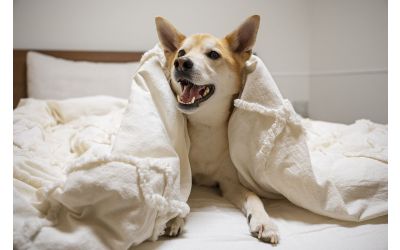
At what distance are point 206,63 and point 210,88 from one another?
0.09 m

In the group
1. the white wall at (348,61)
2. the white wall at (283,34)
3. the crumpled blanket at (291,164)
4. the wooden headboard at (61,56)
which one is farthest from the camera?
the wooden headboard at (61,56)

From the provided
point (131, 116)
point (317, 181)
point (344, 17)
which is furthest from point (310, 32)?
point (131, 116)

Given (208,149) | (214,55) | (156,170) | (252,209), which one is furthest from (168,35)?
(252,209)

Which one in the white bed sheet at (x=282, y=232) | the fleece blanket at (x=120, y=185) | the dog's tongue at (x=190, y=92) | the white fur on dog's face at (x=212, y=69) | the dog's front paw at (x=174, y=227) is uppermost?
the white fur on dog's face at (x=212, y=69)

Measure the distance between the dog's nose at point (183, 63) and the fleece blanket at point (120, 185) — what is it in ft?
0.26

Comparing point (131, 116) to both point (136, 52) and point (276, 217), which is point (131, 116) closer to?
point (276, 217)

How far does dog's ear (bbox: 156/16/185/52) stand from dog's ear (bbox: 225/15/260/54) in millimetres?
197

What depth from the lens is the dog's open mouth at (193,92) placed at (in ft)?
3.38

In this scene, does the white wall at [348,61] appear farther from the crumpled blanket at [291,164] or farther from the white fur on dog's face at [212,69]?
the white fur on dog's face at [212,69]

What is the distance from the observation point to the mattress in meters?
0.73

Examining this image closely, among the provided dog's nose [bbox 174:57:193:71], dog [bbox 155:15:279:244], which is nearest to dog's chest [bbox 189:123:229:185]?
dog [bbox 155:15:279:244]

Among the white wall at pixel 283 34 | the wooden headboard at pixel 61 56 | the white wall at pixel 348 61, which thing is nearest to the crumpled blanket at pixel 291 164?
the white wall at pixel 348 61

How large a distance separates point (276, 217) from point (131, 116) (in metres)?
0.54

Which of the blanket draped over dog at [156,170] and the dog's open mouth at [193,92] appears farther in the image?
the dog's open mouth at [193,92]
